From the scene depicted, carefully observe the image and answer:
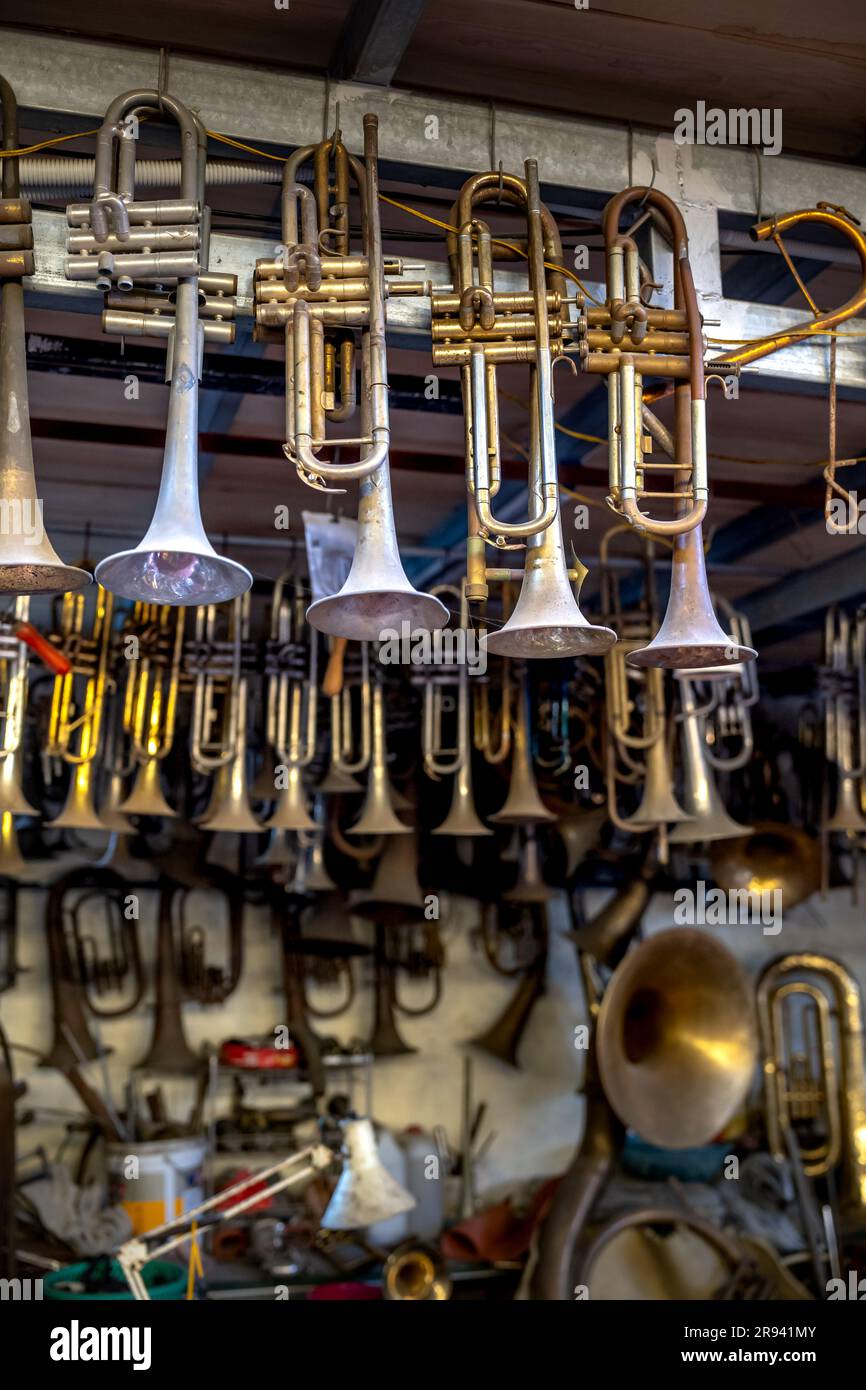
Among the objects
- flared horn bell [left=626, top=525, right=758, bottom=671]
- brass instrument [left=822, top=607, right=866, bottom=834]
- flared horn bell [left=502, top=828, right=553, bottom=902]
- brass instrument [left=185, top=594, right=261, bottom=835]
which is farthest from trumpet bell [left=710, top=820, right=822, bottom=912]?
flared horn bell [left=626, top=525, right=758, bottom=671]

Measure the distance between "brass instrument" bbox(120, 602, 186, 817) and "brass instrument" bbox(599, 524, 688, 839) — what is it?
178cm

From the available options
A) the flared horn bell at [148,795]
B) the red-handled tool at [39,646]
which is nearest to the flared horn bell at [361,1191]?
the flared horn bell at [148,795]

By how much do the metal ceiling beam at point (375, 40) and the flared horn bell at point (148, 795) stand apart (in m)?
3.20

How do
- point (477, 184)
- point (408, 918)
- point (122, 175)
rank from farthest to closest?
point (408, 918) < point (477, 184) < point (122, 175)

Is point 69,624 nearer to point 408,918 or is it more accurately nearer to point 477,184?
point 408,918

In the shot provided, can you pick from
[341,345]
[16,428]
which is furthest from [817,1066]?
[16,428]

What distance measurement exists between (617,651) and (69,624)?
2270mm

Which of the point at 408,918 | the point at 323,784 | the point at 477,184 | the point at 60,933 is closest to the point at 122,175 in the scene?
the point at 477,184

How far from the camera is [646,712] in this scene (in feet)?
18.2

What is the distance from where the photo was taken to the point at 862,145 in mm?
3309

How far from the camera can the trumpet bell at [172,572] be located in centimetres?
252

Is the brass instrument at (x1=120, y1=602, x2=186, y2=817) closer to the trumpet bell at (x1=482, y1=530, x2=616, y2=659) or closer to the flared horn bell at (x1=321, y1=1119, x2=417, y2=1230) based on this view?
the flared horn bell at (x1=321, y1=1119, x2=417, y2=1230)

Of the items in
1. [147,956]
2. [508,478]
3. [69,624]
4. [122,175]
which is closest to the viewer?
[122,175]

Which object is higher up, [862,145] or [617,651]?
[862,145]
